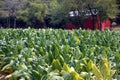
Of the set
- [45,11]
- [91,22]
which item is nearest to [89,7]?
[91,22]

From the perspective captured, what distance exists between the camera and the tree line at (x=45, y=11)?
1693 inches

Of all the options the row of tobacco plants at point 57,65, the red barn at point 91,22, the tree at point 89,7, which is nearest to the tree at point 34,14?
the tree at point 89,7

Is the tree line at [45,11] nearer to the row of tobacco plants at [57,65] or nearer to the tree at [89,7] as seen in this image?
the tree at [89,7]

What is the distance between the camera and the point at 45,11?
5294 cm

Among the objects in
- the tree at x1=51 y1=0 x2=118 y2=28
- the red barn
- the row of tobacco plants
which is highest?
the row of tobacco plants

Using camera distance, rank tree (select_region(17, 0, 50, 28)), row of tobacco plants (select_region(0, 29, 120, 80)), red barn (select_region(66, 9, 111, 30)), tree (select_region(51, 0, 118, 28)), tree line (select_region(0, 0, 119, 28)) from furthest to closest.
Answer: tree (select_region(17, 0, 50, 28)) → red barn (select_region(66, 9, 111, 30)) → tree line (select_region(0, 0, 119, 28)) → tree (select_region(51, 0, 118, 28)) → row of tobacco plants (select_region(0, 29, 120, 80))

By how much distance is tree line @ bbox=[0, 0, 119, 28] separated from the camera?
141 ft

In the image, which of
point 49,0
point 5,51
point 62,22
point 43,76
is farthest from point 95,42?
point 49,0

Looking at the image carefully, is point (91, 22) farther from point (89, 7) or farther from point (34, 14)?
point (34, 14)

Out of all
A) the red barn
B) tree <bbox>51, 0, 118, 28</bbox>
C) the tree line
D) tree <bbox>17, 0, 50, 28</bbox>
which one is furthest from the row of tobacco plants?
tree <bbox>17, 0, 50, 28</bbox>

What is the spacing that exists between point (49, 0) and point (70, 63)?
54.1m

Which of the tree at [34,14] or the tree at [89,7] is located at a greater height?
the tree at [89,7]

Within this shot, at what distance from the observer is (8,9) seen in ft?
182

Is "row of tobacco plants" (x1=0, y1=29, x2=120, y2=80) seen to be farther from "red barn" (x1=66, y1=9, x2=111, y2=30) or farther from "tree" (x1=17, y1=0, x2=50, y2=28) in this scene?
"tree" (x1=17, y1=0, x2=50, y2=28)
